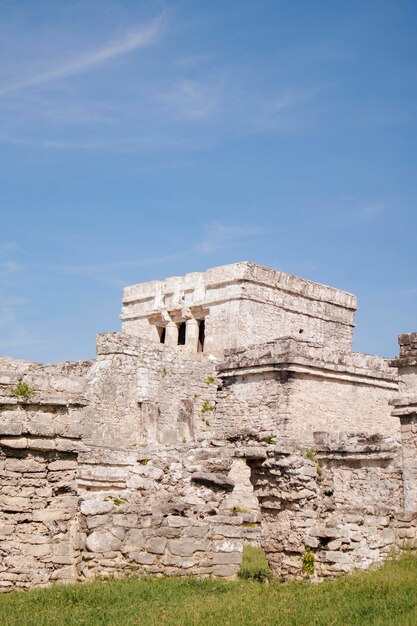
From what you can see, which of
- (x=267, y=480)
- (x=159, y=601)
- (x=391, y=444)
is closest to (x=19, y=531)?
(x=159, y=601)

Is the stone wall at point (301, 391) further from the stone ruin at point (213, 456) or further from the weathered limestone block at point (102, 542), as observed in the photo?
the weathered limestone block at point (102, 542)

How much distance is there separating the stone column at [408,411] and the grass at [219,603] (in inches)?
134

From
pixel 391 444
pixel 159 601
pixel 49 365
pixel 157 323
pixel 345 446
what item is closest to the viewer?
pixel 159 601

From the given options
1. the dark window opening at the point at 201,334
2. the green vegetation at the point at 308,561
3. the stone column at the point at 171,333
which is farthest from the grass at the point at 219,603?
the stone column at the point at 171,333

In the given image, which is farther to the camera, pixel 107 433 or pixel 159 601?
pixel 107 433

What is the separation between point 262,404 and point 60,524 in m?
9.10

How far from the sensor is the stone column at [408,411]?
13.0 metres

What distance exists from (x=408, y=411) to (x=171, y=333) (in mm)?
15156

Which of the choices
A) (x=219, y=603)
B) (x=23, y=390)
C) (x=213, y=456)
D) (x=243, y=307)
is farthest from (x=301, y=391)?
(x=219, y=603)

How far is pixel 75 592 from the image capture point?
334 inches

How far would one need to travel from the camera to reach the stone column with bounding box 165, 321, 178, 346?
90.8 ft

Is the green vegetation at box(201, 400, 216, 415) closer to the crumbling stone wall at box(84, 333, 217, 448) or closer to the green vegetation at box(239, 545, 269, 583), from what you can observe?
the crumbling stone wall at box(84, 333, 217, 448)

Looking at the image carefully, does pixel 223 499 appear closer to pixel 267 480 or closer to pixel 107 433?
pixel 267 480

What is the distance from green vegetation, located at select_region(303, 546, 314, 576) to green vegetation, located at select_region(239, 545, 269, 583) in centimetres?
69
